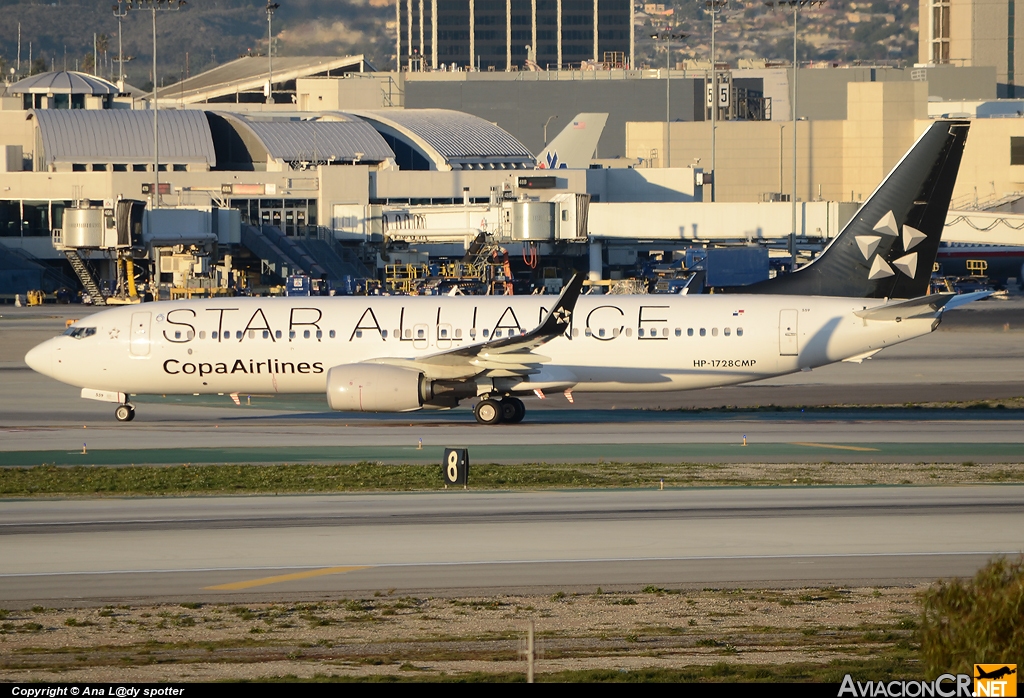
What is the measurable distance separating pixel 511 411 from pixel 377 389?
13.6 ft

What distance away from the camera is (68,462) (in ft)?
103

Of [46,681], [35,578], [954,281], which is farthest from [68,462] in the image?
[954,281]

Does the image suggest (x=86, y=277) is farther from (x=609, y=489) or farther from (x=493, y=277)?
(x=609, y=489)

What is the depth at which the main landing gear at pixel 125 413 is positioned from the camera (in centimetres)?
3984

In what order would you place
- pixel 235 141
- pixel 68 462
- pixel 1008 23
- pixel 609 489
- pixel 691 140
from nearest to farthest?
1. pixel 609 489
2. pixel 68 462
3. pixel 235 141
4. pixel 691 140
5. pixel 1008 23

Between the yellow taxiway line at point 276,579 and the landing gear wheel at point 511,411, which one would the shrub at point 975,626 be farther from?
the landing gear wheel at point 511,411

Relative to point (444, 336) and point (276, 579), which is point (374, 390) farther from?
point (276, 579)

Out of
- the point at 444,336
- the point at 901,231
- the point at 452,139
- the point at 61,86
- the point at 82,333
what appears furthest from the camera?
the point at 61,86

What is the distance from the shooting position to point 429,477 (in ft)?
94.9

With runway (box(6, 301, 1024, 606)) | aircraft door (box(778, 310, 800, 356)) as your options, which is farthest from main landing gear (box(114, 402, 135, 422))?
aircraft door (box(778, 310, 800, 356))

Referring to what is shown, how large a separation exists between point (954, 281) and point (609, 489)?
75.2 meters

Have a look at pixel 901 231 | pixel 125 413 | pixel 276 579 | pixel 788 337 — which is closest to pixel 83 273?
pixel 125 413

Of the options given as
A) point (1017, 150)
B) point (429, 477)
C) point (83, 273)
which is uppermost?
point (1017, 150)

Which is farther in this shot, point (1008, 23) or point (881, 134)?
point (1008, 23)
